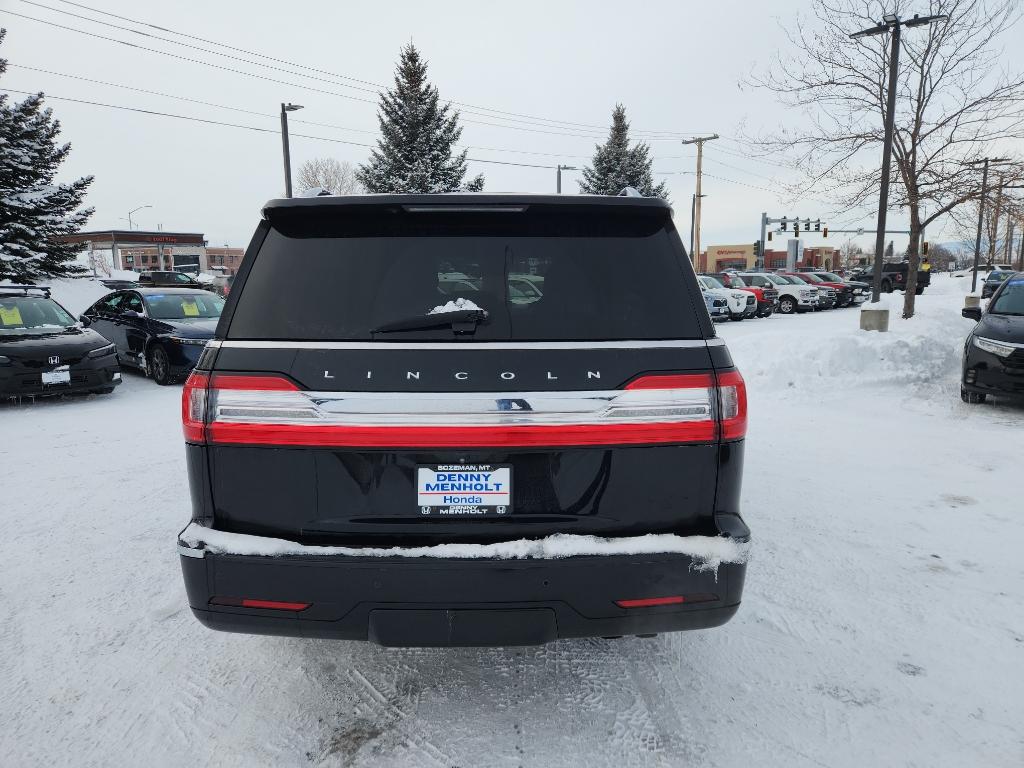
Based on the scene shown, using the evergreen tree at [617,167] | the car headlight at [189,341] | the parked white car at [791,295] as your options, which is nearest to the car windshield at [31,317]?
the car headlight at [189,341]

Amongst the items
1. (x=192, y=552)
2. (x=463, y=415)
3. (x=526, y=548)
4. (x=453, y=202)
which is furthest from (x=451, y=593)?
(x=453, y=202)

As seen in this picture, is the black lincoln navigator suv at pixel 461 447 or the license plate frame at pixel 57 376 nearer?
the black lincoln navigator suv at pixel 461 447

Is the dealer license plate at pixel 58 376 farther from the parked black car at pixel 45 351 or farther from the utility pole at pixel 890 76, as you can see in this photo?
the utility pole at pixel 890 76

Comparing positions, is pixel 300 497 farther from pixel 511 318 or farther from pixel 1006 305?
pixel 1006 305

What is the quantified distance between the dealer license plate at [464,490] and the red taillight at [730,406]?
2.52 feet

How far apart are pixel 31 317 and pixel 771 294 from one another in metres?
26.0

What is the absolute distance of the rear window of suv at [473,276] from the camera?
221 cm

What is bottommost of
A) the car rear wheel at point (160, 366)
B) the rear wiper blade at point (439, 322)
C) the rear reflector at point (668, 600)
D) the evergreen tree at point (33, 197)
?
the car rear wheel at point (160, 366)

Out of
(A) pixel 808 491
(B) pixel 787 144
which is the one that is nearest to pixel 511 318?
(A) pixel 808 491

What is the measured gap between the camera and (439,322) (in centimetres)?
219

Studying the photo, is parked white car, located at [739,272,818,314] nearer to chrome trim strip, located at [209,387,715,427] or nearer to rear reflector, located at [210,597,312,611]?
chrome trim strip, located at [209,387,715,427]

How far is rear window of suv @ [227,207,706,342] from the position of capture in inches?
87.2

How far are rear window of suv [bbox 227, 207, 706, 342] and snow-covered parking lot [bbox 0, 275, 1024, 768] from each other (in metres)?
1.52

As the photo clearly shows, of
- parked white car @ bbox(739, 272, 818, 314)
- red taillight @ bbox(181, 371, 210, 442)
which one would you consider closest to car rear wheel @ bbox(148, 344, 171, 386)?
red taillight @ bbox(181, 371, 210, 442)
